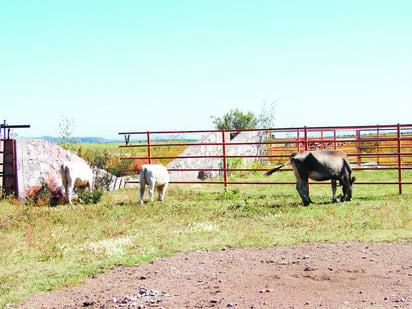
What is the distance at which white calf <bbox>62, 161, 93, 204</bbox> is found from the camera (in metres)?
11.9

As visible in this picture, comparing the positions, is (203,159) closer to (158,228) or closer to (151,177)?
(151,177)

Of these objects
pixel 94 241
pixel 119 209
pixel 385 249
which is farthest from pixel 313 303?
pixel 119 209

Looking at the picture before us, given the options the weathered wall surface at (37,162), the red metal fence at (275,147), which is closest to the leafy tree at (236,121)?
the red metal fence at (275,147)

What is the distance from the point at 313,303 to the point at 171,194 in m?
8.68

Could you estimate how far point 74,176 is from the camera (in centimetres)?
1200

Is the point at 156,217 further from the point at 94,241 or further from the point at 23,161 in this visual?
the point at 23,161

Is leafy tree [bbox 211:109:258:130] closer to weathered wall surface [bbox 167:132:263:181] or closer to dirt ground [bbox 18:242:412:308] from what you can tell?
weathered wall surface [bbox 167:132:263:181]

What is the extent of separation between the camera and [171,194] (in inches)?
516

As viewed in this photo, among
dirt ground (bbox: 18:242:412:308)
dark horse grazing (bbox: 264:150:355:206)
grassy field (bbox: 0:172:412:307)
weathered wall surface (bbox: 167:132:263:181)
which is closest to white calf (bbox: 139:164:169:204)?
grassy field (bbox: 0:172:412:307)

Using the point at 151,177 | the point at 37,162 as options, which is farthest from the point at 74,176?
the point at 151,177

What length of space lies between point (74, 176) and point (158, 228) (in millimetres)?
4153

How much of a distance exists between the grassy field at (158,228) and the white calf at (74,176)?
648 millimetres

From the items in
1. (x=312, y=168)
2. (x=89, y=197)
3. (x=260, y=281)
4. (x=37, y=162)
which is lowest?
(x=260, y=281)

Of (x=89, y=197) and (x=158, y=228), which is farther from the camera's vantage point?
(x=89, y=197)
